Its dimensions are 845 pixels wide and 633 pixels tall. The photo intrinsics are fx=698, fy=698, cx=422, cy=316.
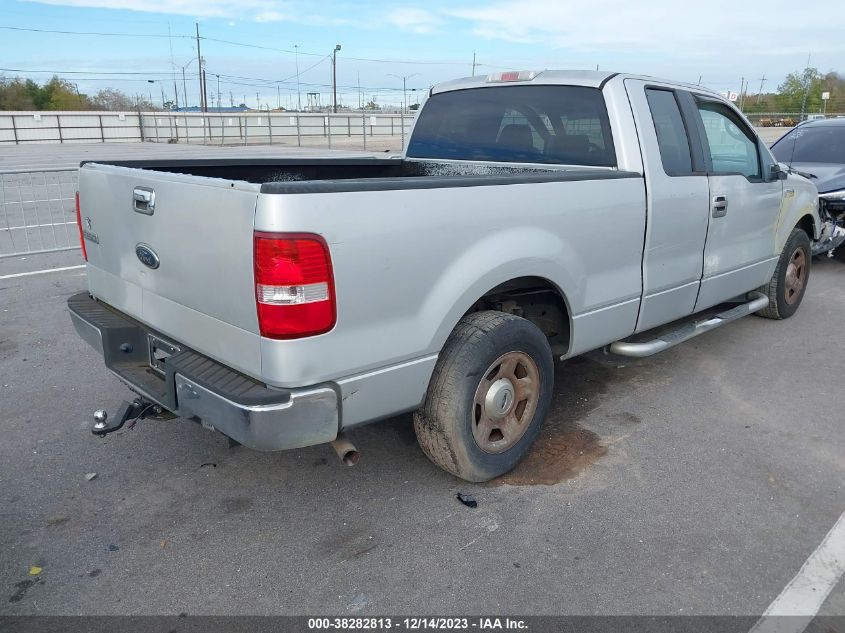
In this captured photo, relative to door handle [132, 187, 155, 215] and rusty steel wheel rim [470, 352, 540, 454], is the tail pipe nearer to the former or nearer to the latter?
rusty steel wheel rim [470, 352, 540, 454]

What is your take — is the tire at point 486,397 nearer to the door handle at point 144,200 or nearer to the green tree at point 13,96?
the door handle at point 144,200

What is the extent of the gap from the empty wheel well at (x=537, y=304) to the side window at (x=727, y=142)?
1693 mm

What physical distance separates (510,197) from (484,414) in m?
1.05

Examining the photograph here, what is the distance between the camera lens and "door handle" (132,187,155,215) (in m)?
2.98

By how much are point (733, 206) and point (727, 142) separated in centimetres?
48

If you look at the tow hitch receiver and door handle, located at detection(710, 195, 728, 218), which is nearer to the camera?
the tow hitch receiver

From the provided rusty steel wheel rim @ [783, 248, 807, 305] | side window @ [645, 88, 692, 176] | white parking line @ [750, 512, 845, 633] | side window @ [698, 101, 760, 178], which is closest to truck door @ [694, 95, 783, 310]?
side window @ [698, 101, 760, 178]

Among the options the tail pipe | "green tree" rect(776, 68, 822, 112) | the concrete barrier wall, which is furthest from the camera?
"green tree" rect(776, 68, 822, 112)

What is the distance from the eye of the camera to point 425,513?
10.8 feet

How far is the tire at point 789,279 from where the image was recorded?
5875 mm

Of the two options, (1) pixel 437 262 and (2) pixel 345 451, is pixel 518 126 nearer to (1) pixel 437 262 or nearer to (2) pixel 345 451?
(1) pixel 437 262

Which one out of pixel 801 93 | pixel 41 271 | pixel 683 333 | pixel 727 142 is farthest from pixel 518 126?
pixel 801 93

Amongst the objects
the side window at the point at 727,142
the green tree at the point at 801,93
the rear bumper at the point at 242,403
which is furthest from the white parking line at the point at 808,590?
the green tree at the point at 801,93

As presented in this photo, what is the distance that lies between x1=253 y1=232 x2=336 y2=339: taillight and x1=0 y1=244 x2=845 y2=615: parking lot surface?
1.06m
